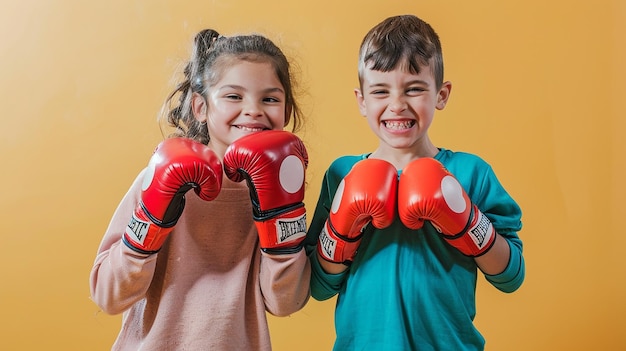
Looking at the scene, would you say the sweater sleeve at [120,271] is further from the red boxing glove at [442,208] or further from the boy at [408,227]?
the red boxing glove at [442,208]

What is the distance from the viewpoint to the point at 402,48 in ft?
5.08

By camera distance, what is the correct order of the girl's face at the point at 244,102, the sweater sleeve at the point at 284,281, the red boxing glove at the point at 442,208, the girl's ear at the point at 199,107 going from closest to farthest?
the red boxing glove at the point at 442,208 → the sweater sleeve at the point at 284,281 → the girl's face at the point at 244,102 → the girl's ear at the point at 199,107

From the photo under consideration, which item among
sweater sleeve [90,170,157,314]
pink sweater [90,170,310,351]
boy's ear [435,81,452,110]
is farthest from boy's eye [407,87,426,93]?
sweater sleeve [90,170,157,314]

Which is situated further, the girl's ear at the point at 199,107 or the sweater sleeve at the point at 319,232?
the girl's ear at the point at 199,107

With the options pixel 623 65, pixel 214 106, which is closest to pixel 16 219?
pixel 214 106

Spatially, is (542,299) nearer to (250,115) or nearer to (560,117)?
(560,117)

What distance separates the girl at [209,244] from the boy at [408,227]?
125 millimetres

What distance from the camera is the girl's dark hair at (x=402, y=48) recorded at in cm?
154

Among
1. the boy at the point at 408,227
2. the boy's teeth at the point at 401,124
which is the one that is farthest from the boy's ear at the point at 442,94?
the boy's teeth at the point at 401,124

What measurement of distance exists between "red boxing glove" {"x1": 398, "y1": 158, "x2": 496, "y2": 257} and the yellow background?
138 cm

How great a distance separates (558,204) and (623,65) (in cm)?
69

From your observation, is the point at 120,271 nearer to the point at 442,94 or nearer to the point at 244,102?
the point at 244,102

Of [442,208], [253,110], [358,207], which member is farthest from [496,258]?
[253,110]

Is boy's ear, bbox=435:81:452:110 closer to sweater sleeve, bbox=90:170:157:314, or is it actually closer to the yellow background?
sweater sleeve, bbox=90:170:157:314
